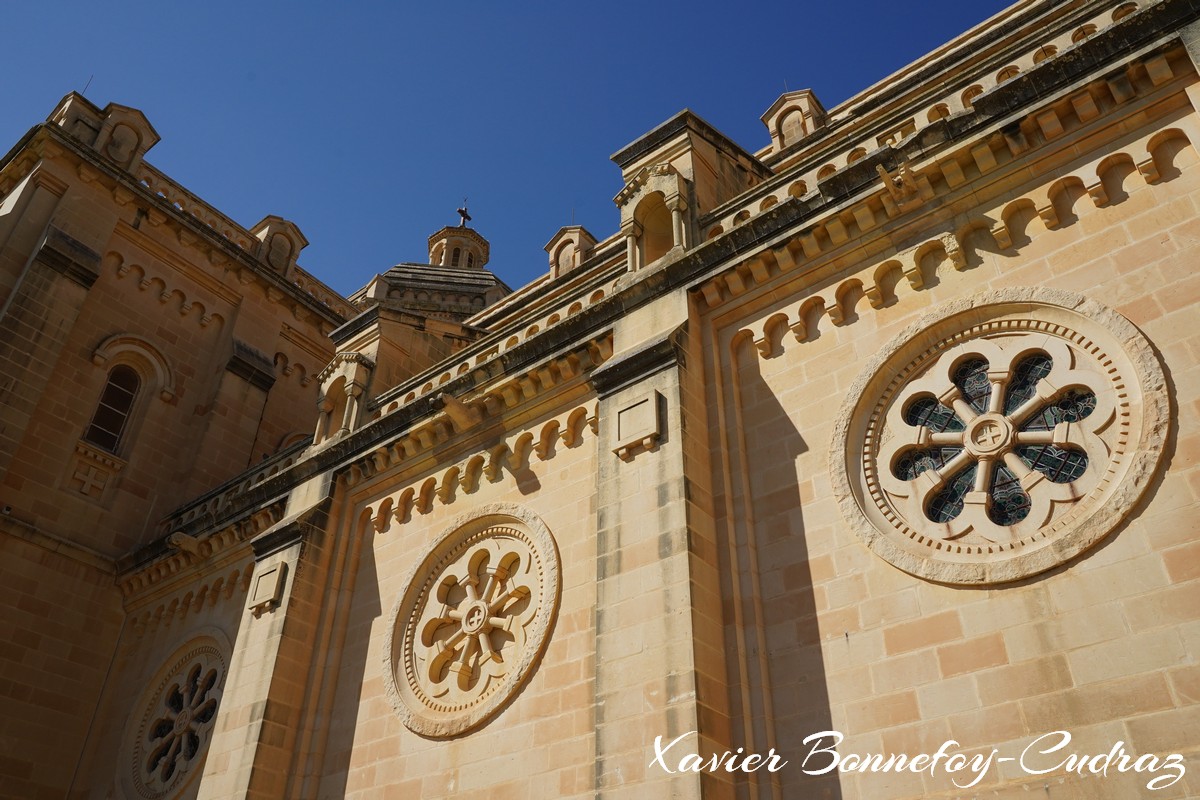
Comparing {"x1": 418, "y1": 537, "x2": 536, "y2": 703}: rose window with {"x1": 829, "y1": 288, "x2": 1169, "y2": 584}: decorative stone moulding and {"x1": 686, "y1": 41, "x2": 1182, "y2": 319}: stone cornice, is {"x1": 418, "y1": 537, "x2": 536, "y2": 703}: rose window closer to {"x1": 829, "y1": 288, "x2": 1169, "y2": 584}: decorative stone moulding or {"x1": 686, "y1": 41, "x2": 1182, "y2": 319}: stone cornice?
{"x1": 686, "y1": 41, "x2": 1182, "y2": 319}: stone cornice

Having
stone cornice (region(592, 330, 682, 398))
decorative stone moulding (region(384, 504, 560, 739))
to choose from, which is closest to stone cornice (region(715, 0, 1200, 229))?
stone cornice (region(592, 330, 682, 398))

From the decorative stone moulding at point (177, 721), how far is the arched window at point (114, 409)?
5415 mm

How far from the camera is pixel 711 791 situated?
297 inches

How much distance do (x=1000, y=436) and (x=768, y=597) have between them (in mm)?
2420

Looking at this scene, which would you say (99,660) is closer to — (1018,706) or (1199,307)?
(1018,706)

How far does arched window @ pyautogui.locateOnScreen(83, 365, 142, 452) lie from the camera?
62.4 feet

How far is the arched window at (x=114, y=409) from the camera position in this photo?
62.4 ft

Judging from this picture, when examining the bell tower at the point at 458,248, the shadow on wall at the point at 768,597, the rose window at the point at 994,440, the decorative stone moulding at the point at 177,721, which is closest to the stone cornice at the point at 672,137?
the shadow on wall at the point at 768,597

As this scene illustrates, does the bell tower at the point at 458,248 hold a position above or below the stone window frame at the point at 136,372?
above

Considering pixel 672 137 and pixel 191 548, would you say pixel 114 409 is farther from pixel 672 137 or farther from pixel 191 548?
pixel 672 137

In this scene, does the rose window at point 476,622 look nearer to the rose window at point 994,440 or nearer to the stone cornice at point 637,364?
the stone cornice at point 637,364

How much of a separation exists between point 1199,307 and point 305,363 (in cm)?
1968

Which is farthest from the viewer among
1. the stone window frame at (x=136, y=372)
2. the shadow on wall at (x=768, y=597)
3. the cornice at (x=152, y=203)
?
the cornice at (x=152, y=203)

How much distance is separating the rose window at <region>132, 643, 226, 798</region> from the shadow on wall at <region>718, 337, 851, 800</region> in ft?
30.1
